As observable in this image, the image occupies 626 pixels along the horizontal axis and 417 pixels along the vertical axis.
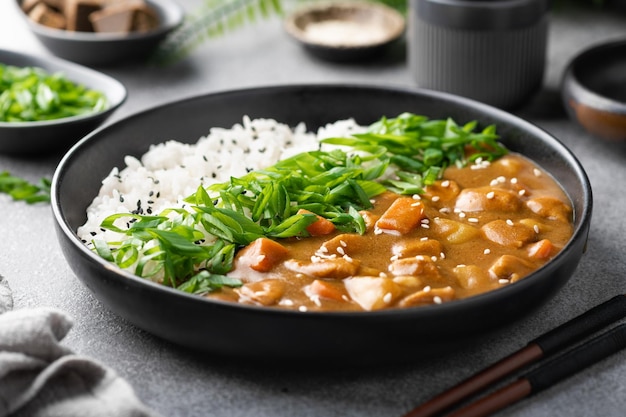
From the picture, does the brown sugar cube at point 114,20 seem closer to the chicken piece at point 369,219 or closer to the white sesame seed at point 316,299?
the chicken piece at point 369,219

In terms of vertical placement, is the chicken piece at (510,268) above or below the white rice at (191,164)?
Answer: above

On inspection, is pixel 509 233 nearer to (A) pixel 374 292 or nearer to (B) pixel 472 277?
(B) pixel 472 277

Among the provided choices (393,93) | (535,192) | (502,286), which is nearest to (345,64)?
(393,93)

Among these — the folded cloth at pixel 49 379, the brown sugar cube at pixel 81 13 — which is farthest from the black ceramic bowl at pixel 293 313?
the brown sugar cube at pixel 81 13

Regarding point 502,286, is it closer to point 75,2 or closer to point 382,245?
point 382,245

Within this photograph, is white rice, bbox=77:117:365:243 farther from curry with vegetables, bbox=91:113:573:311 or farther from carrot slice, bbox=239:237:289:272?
carrot slice, bbox=239:237:289:272
